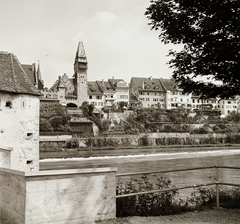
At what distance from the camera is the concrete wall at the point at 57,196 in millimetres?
4723

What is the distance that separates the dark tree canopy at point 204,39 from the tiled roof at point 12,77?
1288 cm

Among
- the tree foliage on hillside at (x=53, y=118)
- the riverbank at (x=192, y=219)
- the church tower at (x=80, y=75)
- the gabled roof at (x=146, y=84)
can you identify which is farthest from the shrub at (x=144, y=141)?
the riverbank at (x=192, y=219)

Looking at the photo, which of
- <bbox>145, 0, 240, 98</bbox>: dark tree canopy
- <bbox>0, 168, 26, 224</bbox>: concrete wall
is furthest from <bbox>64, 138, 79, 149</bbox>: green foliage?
<bbox>0, 168, 26, 224</bbox>: concrete wall

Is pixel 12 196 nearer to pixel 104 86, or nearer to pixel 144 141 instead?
pixel 144 141

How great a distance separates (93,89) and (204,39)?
2998 inches

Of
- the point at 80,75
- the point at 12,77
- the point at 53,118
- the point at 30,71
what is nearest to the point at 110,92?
the point at 80,75

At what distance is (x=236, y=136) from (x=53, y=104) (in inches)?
1593

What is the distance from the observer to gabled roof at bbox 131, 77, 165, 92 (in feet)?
299

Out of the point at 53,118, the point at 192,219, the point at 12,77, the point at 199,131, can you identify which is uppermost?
the point at 12,77

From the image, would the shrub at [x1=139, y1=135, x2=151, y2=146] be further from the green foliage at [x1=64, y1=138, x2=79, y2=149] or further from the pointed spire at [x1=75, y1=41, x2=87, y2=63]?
the pointed spire at [x1=75, y1=41, x2=87, y2=63]

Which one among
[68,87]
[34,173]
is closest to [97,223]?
[34,173]

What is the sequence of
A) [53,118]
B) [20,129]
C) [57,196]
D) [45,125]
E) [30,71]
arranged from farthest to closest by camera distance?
[30,71], [53,118], [45,125], [20,129], [57,196]

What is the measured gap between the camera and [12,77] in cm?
2062

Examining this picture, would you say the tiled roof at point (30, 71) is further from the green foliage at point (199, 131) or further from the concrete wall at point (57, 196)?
the concrete wall at point (57, 196)
